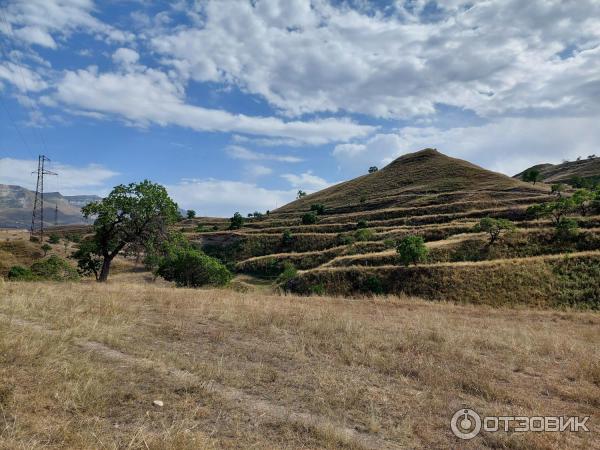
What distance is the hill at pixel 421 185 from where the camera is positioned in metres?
94.6

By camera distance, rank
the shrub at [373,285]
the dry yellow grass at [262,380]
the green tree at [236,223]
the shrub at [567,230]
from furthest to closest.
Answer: the green tree at [236,223] < the shrub at [567,230] < the shrub at [373,285] < the dry yellow grass at [262,380]

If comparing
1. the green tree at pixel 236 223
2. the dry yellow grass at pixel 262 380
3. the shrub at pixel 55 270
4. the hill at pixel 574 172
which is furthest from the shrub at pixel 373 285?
the hill at pixel 574 172

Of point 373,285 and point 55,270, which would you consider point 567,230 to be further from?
point 55,270

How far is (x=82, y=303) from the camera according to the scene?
43.8 feet

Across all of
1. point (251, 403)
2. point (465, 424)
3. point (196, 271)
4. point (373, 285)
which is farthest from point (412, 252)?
point (251, 403)

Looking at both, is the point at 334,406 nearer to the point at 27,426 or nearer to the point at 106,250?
the point at 27,426

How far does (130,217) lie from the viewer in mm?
28672

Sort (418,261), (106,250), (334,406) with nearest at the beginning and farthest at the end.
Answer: (334,406)
(106,250)
(418,261)

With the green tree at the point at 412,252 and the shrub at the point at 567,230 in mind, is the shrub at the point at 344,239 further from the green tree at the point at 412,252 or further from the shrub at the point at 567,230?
the shrub at the point at 567,230

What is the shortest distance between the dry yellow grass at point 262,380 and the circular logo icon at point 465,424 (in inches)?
6.2

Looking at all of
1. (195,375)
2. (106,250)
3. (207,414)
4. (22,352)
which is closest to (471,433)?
(207,414)

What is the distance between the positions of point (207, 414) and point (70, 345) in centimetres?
440

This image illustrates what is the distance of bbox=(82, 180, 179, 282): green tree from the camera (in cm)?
2811

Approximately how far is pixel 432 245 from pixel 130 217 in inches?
1564
